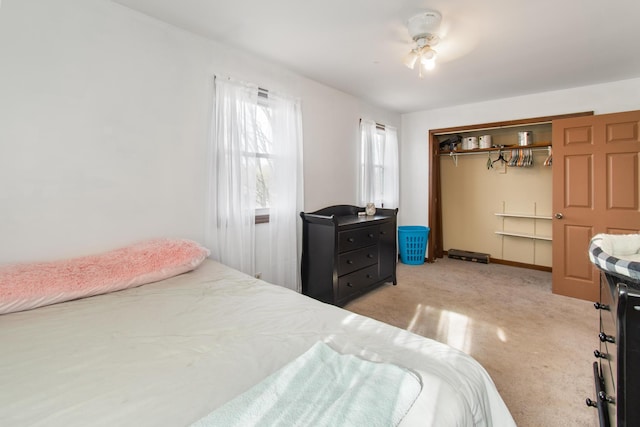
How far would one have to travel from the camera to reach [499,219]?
4707mm

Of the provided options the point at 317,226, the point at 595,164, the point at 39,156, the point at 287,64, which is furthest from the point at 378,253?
the point at 39,156

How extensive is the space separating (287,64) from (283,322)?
2.51 m

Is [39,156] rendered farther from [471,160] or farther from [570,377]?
[471,160]

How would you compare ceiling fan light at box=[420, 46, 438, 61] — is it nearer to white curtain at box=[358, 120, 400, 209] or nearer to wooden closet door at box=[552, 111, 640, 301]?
white curtain at box=[358, 120, 400, 209]

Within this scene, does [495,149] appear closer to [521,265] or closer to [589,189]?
[589,189]

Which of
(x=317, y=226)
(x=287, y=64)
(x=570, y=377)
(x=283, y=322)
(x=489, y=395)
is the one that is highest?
(x=287, y=64)

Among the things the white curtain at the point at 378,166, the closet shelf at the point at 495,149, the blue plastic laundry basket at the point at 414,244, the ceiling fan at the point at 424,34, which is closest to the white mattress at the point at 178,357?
the ceiling fan at the point at 424,34

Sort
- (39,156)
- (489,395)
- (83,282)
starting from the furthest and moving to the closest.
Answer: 1. (39,156)
2. (83,282)
3. (489,395)

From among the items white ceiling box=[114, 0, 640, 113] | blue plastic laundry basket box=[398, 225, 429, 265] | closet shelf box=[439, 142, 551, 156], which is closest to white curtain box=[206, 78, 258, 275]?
white ceiling box=[114, 0, 640, 113]

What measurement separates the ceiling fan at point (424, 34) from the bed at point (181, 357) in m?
2.01

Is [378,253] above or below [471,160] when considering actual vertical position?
below

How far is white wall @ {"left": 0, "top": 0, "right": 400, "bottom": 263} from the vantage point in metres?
1.62

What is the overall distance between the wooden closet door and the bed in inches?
124

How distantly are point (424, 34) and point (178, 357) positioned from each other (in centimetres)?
249
